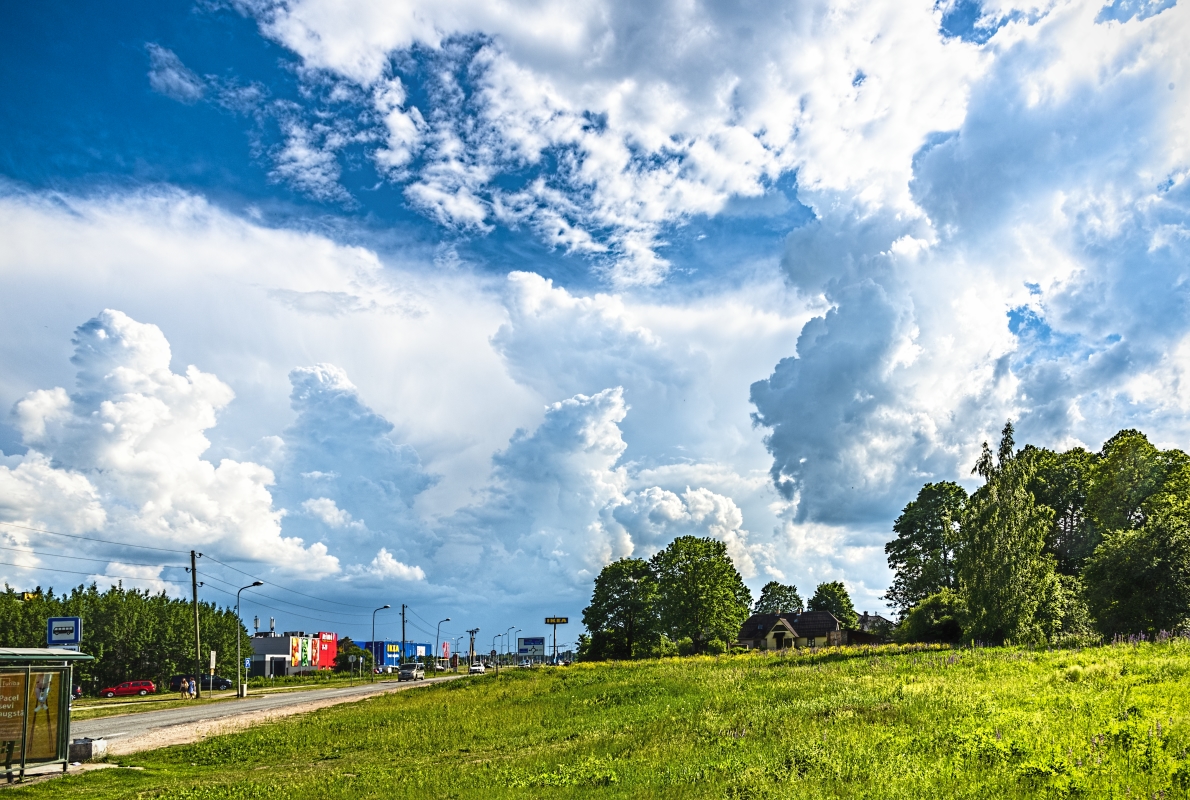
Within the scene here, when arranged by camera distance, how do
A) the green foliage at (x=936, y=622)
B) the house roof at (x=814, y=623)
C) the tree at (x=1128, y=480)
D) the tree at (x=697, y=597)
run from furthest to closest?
the house roof at (x=814, y=623) < the tree at (x=697, y=597) < the tree at (x=1128, y=480) < the green foliage at (x=936, y=622)

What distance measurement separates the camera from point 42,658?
19938 millimetres

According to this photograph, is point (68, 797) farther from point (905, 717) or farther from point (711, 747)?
point (905, 717)

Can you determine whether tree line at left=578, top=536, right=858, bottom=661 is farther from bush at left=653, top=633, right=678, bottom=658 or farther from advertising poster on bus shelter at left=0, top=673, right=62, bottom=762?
advertising poster on bus shelter at left=0, top=673, right=62, bottom=762

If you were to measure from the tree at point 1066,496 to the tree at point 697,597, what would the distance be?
3147 cm

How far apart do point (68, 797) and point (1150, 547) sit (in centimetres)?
4060

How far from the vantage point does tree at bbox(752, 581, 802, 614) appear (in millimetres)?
140000

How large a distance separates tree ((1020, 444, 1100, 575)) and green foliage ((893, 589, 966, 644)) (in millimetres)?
16000

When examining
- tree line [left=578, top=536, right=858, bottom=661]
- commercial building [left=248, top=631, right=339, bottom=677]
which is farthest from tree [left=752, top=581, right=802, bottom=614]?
commercial building [left=248, top=631, right=339, bottom=677]

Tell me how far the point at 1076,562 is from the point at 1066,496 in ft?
19.1

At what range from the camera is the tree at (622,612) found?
8888 centimetres

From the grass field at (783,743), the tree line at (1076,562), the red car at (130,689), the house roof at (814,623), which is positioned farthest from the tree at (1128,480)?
the red car at (130,689)

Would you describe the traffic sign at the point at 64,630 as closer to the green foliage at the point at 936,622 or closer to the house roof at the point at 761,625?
the green foliage at the point at 936,622

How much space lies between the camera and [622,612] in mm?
90438

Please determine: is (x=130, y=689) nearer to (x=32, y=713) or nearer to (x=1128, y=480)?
(x=32, y=713)
